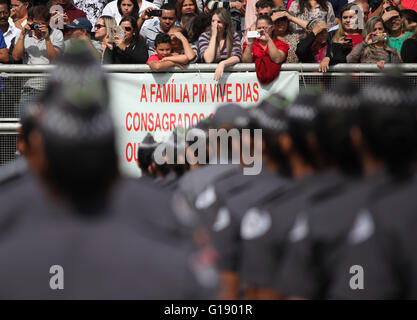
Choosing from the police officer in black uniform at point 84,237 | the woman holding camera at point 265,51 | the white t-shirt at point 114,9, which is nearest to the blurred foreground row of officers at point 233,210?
the police officer in black uniform at point 84,237

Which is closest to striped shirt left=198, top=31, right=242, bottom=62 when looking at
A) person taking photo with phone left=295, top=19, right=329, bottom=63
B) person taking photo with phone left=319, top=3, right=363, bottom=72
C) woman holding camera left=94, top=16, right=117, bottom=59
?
person taking photo with phone left=295, top=19, right=329, bottom=63

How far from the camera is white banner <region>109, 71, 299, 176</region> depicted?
10.9 metres

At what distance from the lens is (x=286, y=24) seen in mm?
11438

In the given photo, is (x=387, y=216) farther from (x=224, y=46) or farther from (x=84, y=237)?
(x=224, y=46)

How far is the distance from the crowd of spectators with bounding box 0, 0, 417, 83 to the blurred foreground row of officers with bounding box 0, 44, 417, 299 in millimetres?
4192

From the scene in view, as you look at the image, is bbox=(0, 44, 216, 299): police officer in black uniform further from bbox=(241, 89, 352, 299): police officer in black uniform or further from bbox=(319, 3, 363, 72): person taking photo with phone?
bbox=(319, 3, 363, 72): person taking photo with phone

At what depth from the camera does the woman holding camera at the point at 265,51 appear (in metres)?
10.7

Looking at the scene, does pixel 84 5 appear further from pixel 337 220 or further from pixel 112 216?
pixel 112 216

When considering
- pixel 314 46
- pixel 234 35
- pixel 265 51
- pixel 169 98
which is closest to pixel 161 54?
pixel 169 98

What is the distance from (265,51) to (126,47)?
1.93 m

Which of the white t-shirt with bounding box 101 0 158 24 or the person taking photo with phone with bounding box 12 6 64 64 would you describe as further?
the white t-shirt with bounding box 101 0 158 24

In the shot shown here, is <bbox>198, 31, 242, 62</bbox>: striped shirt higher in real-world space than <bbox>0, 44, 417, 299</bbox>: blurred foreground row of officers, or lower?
higher

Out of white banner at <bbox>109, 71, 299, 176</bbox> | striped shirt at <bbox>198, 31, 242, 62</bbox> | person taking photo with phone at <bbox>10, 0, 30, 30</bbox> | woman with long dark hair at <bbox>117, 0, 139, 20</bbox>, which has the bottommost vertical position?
white banner at <bbox>109, 71, 299, 176</bbox>
